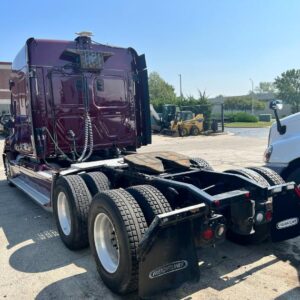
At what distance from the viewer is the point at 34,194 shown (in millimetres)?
6254

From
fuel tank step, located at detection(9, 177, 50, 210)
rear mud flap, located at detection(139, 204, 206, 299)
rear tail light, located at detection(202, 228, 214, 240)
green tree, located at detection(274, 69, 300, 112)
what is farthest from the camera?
green tree, located at detection(274, 69, 300, 112)

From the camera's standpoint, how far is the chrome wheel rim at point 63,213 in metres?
4.59

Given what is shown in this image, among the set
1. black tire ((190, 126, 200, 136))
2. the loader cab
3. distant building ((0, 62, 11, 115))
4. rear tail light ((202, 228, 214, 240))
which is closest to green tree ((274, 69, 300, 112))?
black tire ((190, 126, 200, 136))

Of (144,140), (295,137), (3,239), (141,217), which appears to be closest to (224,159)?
(144,140)

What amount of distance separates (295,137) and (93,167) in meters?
3.10

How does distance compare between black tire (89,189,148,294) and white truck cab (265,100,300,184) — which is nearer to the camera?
black tire (89,189,148,294)

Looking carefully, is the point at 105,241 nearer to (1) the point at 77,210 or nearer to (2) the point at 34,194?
(1) the point at 77,210

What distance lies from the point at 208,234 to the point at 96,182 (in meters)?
1.96

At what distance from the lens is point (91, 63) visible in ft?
21.0

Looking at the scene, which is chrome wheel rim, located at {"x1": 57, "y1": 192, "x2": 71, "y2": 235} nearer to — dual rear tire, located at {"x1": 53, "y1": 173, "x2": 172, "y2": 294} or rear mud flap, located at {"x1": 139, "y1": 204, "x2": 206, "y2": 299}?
dual rear tire, located at {"x1": 53, "y1": 173, "x2": 172, "y2": 294}

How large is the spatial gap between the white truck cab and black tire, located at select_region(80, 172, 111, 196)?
2.67 m

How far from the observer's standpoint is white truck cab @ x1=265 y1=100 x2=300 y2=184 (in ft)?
16.9

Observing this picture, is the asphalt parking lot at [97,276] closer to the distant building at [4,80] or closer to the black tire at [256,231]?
the black tire at [256,231]

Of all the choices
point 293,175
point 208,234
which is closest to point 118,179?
point 208,234
